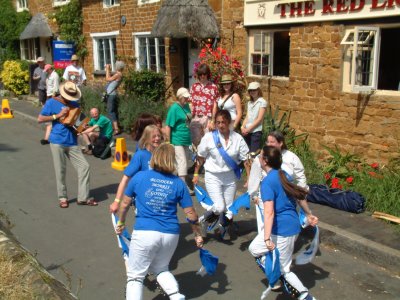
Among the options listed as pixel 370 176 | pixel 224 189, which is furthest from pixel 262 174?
pixel 370 176

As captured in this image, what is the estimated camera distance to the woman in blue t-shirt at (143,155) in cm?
493

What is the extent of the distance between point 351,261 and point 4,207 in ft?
17.1

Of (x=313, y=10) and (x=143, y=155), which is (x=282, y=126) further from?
(x=143, y=155)

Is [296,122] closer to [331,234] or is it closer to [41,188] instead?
[331,234]

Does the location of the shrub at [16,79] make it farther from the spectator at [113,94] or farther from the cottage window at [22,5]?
the spectator at [113,94]

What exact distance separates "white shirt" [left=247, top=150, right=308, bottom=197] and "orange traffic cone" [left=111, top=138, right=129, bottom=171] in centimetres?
496

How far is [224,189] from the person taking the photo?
5.86 metres

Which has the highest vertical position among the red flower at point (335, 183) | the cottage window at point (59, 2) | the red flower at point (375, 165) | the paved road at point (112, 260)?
the cottage window at point (59, 2)

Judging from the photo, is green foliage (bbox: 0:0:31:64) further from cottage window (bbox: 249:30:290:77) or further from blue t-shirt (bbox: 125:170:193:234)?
blue t-shirt (bbox: 125:170:193:234)

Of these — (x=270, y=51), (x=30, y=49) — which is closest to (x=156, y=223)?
(x=270, y=51)

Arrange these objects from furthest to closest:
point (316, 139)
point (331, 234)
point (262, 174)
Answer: point (316, 139) → point (331, 234) → point (262, 174)

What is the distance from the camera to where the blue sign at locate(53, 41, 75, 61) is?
1830 centimetres

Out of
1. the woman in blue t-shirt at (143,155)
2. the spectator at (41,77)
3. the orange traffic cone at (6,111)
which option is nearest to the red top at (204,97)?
the woman in blue t-shirt at (143,155)

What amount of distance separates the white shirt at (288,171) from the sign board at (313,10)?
3888 millimetres
